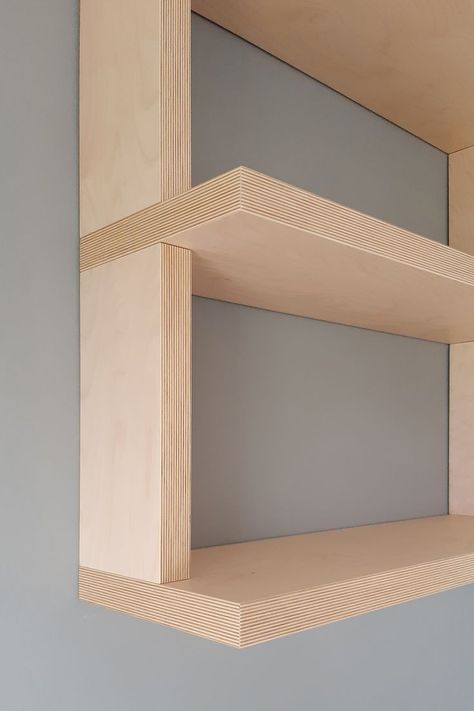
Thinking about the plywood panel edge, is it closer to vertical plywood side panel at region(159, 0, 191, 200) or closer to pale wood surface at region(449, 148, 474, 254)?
vertical plywood side panel at region(159, 0, 191, 200)

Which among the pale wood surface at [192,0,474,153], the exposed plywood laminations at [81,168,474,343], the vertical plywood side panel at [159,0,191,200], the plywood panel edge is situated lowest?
the plywood panel edge

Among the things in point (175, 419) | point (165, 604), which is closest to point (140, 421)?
point (175, 419)

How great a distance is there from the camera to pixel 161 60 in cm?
70

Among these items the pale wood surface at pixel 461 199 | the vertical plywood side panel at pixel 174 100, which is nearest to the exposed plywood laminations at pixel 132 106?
the vertical plywood side panel at pixel 174 100

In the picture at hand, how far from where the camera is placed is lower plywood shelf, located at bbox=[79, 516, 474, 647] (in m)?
0.59

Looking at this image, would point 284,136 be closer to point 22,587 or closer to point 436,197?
point 436,197

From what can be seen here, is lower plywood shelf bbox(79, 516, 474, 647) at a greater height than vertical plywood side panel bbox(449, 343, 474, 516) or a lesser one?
lesser

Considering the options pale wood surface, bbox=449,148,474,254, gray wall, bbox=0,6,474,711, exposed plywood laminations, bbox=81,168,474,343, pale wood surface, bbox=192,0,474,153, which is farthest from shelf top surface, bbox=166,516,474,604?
pale wood surface, bbox=192,0,474,153

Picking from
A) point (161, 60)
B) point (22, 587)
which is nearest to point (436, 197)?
point (161, 60)

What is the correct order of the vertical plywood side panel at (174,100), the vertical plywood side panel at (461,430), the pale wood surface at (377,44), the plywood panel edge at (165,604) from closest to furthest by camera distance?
1. the plywood panel edge at (165,604)
2. the vertical plywood side panel at (174,100)
3. the pale wood surface at (377,44)
4. the vertical plywood side panel at (461,430)

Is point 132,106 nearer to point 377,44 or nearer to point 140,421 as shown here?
point 140,421

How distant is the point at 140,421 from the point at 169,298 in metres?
0.11

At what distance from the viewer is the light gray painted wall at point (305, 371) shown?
3.01 feet

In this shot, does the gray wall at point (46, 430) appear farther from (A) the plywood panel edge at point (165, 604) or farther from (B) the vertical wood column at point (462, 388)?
(B) the vertical wood column at point (462, 388)
